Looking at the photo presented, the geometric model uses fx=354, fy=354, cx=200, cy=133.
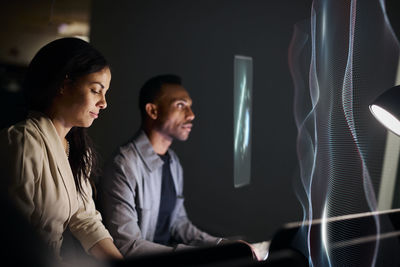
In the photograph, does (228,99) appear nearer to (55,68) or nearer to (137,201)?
(137,201)

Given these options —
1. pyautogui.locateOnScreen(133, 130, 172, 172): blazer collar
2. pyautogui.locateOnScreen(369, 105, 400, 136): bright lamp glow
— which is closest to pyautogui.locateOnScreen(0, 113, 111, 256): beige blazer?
pyautogui.locateOnScreen(133, 130, 172, 172): blazer collar

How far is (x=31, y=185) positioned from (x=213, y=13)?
1.35m

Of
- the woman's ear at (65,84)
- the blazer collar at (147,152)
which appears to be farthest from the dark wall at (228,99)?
the woman's ear at (65,84)

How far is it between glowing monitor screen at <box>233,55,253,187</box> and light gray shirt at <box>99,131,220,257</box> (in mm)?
346

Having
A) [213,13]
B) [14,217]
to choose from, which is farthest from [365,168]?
[14,217]

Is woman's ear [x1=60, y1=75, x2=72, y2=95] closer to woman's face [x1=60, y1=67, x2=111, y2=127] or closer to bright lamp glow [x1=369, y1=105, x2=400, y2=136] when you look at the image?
woman's face [x1=60, y1=67, x2=111, y2=127]

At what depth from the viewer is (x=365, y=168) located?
5.02 ft

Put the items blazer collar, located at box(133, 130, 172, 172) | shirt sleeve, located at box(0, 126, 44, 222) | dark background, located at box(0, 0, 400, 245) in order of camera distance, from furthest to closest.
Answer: dark background, located at box(0, 0, 400, 245), blazer collar, located at box(133, 130, 172, 172), shirt sleeve, located at box(0, 126, 44, 222)

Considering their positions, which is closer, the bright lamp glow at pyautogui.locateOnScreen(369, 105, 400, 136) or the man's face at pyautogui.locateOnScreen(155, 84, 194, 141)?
the bright lamp glow at pyautogui.locateOnScreen(369, 105, 400, 136)

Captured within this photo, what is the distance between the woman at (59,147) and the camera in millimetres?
901

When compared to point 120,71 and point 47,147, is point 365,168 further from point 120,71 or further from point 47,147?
point 47,147

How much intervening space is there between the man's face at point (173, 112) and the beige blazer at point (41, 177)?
1.80ft

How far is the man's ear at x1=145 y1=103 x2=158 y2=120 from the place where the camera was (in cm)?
153

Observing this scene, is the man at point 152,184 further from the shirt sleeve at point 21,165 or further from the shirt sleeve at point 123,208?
the shirt sleeve at point 21,165
